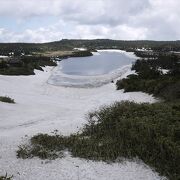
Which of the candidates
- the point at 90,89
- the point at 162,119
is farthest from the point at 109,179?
the point at 90,89

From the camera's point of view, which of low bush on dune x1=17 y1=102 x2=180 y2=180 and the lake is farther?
the lake

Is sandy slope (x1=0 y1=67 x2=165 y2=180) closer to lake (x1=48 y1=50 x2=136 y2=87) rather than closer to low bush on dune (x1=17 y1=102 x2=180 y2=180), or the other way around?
low bush on dune (x1=17 y1=102 x2=180 y2=180)

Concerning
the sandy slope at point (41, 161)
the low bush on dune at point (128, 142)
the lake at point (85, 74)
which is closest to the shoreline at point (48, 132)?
the sandy slope at point (41, 161)

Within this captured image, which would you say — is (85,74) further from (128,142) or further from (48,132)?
(128,142)

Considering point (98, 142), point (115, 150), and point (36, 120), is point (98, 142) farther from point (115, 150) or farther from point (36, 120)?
point (36, 120)

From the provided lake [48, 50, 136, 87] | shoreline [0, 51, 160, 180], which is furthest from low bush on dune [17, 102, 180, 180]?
lake [48, 50, 136, 87]

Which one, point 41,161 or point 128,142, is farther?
point 128,142

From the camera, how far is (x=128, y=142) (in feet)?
46.3

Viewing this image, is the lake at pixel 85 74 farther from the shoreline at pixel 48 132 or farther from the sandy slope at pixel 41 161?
the sandy slope at pixel 41 161

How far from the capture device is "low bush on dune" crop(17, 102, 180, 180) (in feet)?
42.1

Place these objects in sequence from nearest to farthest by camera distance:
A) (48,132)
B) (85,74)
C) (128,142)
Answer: (128,142)
(48,132)
(85,74)

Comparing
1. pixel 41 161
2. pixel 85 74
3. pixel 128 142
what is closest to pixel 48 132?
pixel 41 161

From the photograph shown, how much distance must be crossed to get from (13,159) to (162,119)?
595cm

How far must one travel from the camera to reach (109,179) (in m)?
11.9
